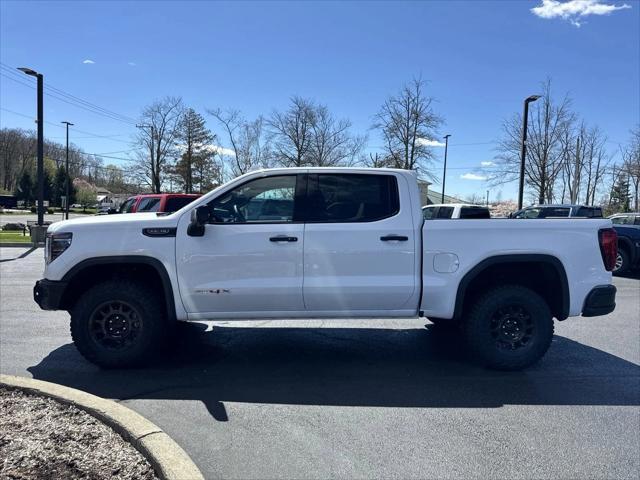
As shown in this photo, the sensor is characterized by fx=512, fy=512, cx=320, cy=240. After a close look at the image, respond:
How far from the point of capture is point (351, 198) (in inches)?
199

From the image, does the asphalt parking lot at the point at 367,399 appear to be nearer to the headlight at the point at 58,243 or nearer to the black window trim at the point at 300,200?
the headlight at the point at 58,243

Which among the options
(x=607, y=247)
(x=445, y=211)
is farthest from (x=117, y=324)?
(x=445, y=211)

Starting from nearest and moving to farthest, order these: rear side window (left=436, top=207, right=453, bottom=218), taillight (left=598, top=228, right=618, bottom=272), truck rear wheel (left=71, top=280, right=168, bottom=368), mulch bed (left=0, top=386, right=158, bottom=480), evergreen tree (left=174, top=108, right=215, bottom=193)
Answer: mulch bed (left=0, top=386, right=158, bottom=480), truck rear wheel (left=71, top=280, right=168, bottom=368), taillight (left=598, top=228, right=618, bottom=272), rear side window (left=436, top=207, right=453, bottom=218), evergreen tree (left=174, top=108, right=215, bottom=193)

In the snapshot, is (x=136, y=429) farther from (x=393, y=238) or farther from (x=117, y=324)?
(x=393, y=238)

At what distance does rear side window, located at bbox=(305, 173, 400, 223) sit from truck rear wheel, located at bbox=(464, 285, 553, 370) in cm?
135

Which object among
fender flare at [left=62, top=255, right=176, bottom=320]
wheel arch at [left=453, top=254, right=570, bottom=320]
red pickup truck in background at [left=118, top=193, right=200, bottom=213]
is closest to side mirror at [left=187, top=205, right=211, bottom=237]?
fender flare at [left=62, top=255, right=176, bottom=320]

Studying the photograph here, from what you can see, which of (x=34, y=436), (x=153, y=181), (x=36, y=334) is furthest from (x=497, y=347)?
(x=153, y=181)

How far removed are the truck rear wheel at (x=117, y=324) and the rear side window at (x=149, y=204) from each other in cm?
1052

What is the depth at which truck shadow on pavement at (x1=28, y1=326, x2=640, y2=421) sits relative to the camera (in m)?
4.44

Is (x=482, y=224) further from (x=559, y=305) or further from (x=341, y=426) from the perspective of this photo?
(x=341, y=426)

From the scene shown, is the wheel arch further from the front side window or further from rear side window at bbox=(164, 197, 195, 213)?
rear side window at bbox=(164, 197, 195, 213)

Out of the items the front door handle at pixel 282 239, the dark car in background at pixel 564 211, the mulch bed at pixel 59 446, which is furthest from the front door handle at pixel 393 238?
the dark car in background at pixel 564 211

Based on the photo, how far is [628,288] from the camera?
37.0 feet

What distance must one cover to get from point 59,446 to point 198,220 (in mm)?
2136
